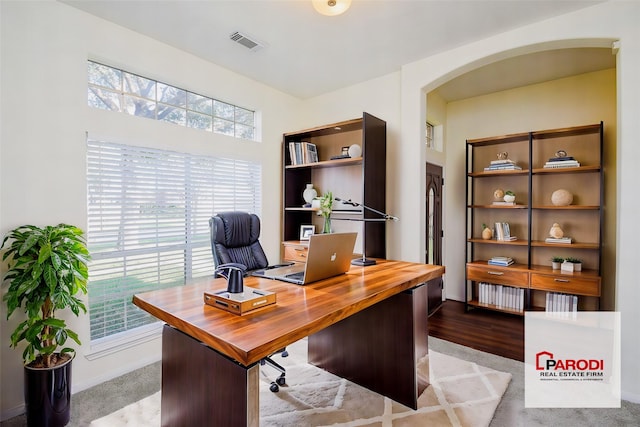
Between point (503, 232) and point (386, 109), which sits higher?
point (386, 109)

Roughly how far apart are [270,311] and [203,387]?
14.8 inches

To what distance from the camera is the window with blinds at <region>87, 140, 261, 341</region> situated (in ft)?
7.97

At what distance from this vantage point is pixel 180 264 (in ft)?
9.73

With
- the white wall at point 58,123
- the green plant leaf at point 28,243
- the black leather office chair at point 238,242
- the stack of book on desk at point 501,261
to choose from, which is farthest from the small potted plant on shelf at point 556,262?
the green plant leaf at point 28,243

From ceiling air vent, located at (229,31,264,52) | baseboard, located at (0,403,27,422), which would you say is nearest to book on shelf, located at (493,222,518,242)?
ceiling air vent, located at (229,31,264,52)

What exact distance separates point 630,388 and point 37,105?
14.5 feet

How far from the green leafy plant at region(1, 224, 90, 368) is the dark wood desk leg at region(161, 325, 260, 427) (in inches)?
38.8

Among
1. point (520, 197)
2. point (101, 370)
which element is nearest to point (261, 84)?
point (101, 370)

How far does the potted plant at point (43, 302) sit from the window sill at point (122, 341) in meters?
0.40

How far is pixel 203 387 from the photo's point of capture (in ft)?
3.96

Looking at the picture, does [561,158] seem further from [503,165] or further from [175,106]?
[175,106]

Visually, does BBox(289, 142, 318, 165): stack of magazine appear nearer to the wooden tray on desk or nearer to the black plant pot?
the wooden tray on desk

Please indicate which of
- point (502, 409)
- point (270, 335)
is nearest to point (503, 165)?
point (502, 409)

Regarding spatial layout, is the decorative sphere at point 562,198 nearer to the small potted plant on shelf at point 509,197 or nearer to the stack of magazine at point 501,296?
the small potted plant on shelf at point 509,197
